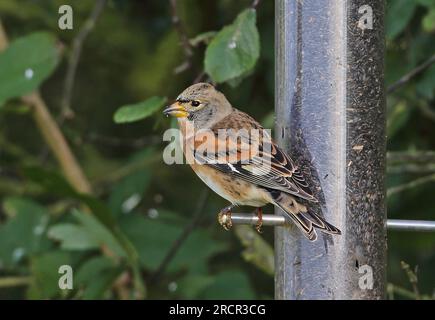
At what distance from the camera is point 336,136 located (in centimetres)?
444

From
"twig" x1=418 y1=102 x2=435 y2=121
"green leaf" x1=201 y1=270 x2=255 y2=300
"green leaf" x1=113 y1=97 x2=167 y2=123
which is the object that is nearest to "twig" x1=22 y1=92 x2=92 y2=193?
"green leaf" x1=201 y1=270 x2=255 y2=300

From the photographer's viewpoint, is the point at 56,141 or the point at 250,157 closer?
the point at 250,157

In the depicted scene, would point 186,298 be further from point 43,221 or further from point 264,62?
point 264,62

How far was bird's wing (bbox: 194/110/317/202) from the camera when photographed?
432 cm

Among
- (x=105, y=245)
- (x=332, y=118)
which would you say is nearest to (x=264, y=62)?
(x=105, y=245)

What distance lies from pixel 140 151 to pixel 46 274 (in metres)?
1.26

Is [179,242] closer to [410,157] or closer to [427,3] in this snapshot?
[410,157]

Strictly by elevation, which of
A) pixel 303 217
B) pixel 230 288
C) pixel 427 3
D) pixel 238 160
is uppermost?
pixel 427 3

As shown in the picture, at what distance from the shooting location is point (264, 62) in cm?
630

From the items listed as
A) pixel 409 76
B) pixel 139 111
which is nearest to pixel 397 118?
pixel 409 76

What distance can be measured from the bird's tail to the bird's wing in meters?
0.05

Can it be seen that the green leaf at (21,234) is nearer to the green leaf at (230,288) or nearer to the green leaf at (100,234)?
the green leaf at (100,234)

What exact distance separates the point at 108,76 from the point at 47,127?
40.1 inches

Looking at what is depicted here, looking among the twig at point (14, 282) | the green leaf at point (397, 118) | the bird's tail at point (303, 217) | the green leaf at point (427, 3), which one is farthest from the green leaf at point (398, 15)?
the twig at point (14, 282)
